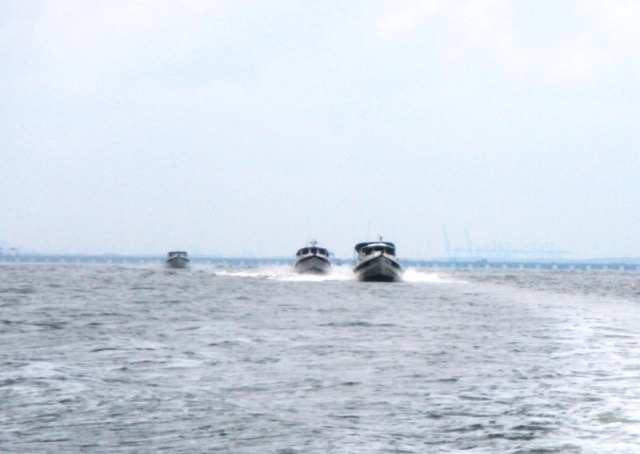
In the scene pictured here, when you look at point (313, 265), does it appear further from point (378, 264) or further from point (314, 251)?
point (378, 264)

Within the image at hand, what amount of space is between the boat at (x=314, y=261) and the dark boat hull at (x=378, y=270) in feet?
50.8

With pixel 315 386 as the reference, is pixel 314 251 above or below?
above

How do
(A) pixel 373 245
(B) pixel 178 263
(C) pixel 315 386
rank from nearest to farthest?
(C) pixel 315 386 < (A) pixel 373 245 < (B) pixel 178 263

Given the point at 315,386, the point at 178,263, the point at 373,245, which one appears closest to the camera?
the point at 315,386

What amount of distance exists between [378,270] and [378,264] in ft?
5.08

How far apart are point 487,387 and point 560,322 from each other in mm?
21583

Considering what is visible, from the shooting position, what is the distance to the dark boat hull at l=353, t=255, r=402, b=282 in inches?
3219

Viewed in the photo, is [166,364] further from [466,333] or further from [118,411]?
[466,333]

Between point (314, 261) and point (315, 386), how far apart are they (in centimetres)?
8188

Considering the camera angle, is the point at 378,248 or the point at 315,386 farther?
the point at 378,248

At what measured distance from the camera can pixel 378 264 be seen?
8162cm

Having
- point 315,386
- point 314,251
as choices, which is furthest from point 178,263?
point 315,386

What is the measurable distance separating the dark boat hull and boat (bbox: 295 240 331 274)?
1548 centimetres

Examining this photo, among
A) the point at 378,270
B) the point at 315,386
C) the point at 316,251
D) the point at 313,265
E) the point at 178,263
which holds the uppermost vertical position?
the point at 178,263
